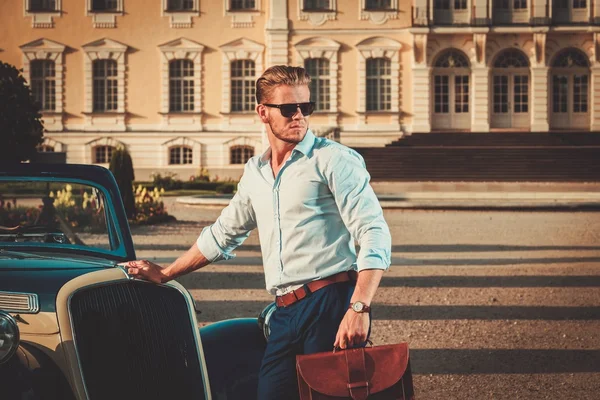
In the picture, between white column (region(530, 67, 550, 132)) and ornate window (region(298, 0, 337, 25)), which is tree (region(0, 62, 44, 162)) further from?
white column (region(530, 67, 550, 132))

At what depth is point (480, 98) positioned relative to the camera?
3925 cm

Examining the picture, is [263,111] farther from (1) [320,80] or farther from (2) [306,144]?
(1) [320,80]

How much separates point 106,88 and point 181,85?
3.06 metres

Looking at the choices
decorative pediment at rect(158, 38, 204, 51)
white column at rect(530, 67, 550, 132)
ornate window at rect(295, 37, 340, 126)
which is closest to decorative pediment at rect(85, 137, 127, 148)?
decorative pediment at rect(158, 38, 204, 51)

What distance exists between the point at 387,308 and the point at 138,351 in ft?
18.1

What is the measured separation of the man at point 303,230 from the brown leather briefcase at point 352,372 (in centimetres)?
14

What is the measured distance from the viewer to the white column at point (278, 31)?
3891cm

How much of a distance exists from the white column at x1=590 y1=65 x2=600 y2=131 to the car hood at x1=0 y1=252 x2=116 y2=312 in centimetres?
3790

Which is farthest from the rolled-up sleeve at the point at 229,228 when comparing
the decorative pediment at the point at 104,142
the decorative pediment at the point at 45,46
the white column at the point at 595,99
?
the decorative pediment at the point at 45,46

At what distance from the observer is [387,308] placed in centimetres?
878

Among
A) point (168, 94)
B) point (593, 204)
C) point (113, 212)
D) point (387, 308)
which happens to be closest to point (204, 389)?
point (113, 212)

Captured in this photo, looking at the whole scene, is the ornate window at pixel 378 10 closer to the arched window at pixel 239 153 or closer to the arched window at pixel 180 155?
the arched window at pixel 239 153

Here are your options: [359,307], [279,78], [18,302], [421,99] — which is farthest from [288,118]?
[421,99]

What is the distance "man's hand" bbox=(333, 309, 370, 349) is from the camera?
127 inches
